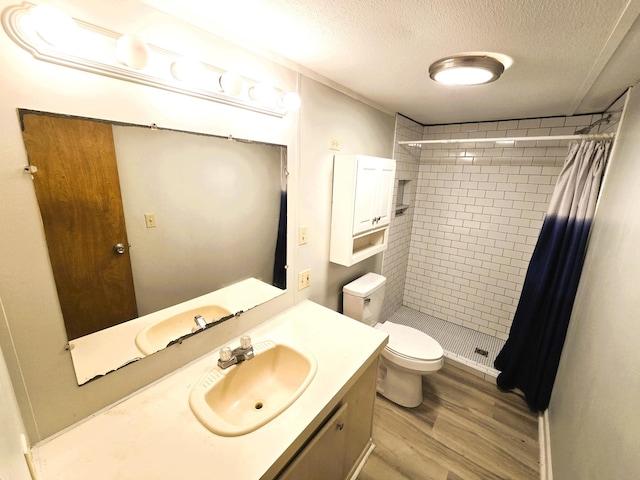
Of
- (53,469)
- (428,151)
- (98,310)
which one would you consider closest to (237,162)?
(98,310)

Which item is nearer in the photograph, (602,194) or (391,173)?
(602,194)

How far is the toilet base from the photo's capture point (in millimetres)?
1947

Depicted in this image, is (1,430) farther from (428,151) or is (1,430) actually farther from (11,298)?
(428,151)

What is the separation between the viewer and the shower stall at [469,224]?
7.61 ft

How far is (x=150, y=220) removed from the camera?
3.19 ft

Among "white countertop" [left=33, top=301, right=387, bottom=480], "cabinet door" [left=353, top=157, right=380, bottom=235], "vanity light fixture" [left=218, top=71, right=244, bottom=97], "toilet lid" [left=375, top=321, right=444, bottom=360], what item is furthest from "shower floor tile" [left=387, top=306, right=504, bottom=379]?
"vanity light fixture" [left=218, top=71, right=244, bottom=97]

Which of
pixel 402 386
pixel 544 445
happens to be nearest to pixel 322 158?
pixel 402 386

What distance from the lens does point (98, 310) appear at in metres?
0.87

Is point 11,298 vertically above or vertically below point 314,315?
above

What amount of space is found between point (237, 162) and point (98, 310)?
76 centimetres

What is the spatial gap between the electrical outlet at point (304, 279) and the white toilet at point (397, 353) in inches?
15.5

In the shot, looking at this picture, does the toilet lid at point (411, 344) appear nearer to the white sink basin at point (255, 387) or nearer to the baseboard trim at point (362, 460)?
the baseboard trim at point (362, 460)

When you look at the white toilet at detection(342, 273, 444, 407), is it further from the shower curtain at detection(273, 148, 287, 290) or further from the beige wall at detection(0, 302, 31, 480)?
the beige wall at detection(0, 302, 31, 480)

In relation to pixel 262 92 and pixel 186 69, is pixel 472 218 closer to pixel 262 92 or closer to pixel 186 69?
pixel 262 92
